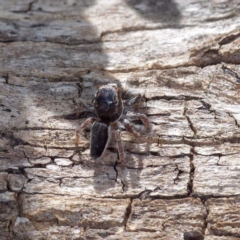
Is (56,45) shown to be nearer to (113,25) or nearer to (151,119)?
(113,25)

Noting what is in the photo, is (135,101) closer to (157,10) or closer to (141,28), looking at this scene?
(141,28)

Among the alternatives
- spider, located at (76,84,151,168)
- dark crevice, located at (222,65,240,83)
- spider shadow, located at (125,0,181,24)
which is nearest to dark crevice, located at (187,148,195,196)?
spider, located at (76,84,151,168)

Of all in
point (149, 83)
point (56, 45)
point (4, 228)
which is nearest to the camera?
point (4, 228)

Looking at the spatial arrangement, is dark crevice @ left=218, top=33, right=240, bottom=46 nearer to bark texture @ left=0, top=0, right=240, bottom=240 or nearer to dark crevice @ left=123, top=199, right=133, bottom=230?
bark texture @ left=0, top=0, right=240, bottom=240

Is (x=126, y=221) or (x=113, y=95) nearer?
(x=126, y=221)

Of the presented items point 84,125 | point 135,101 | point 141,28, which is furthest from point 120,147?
point 141,28

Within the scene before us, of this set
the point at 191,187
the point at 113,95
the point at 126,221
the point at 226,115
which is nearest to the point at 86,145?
the point at 113,95

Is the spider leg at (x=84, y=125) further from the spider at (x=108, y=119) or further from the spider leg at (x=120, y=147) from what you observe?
the spider leg at (x=120, y=147)
